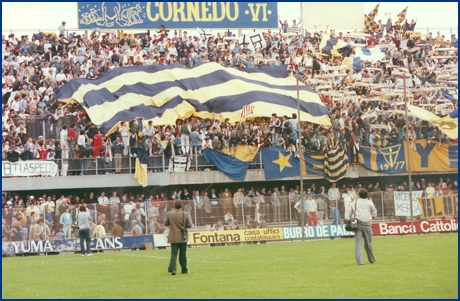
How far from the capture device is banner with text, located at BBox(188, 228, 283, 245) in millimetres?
36406

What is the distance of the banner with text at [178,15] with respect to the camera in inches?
2103

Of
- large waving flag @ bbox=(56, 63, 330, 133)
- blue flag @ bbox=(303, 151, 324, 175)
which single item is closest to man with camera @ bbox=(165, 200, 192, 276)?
large waving flag @ bbox=(56, 63, 330, 133)

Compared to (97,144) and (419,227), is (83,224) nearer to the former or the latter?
(97,144)

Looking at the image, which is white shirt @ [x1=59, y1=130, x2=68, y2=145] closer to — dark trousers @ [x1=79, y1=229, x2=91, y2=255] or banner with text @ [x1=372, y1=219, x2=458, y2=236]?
dark trousers @ [x1=79, y1=229, x2=91, y2=255]

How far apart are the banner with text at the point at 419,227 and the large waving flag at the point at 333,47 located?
15.1 metres

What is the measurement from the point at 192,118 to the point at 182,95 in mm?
1361

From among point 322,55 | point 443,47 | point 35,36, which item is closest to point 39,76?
point 35,36

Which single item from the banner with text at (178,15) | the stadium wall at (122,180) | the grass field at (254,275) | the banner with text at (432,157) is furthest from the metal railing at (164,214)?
the banner with text at (178,15)

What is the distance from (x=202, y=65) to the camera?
47.3m

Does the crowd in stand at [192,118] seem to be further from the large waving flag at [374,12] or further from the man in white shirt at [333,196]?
the large waving flag at [374,12]

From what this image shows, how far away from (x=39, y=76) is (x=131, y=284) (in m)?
26.0

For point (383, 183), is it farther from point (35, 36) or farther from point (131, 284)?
point (131, 284)

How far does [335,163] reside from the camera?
4325cm

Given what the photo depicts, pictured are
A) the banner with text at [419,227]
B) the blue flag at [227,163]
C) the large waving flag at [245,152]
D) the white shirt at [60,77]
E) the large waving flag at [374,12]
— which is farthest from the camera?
the large waving flag at [374,12]
